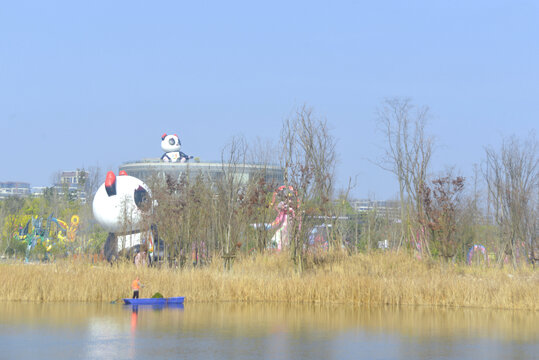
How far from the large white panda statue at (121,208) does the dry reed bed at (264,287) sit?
915 centimetres

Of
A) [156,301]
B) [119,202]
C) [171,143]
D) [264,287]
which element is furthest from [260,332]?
[171,143]

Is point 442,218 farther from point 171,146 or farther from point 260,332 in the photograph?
point 171,146

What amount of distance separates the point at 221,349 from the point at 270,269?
12803 mm

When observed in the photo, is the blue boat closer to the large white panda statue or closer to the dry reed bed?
the dry reed bed

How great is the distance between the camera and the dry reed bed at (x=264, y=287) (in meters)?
22.2

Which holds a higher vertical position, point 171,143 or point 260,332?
point 171,143

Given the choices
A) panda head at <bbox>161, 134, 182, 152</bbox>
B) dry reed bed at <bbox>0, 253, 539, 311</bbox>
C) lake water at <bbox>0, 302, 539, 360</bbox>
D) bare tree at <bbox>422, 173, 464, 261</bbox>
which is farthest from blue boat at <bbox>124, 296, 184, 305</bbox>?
panda head at <bbox>161, 134, 182, 152</bbox>

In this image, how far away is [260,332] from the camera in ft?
54.6

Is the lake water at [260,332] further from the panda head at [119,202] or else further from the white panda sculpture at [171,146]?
the white panda sculpture at [171,146]

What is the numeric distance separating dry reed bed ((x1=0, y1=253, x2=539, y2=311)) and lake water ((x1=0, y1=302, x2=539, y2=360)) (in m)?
0.87

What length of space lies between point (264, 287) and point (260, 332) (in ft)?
21.3

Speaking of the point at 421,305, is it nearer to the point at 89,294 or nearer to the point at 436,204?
the point at 436,204

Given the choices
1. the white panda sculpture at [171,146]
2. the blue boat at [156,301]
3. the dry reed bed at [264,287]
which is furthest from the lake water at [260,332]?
the white panda sculpture at [171,146]

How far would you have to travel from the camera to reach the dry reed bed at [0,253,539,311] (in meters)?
22.2
